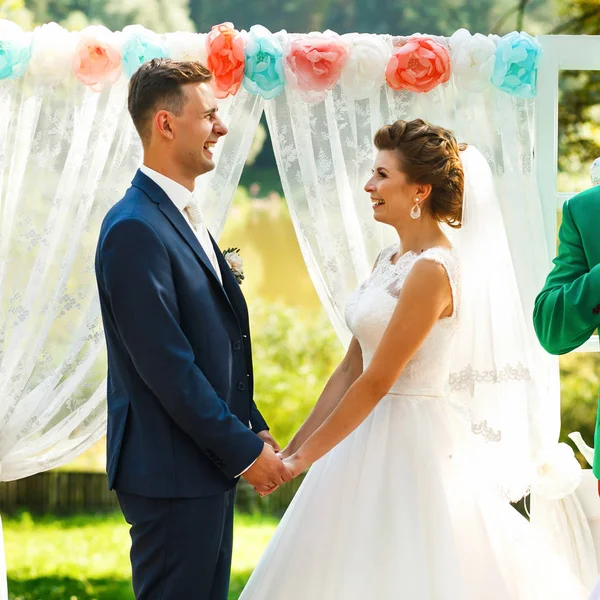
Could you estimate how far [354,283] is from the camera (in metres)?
3.18

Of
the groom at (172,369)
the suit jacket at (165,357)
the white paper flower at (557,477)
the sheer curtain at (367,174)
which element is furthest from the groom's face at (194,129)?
the white paper flower at (557,477)

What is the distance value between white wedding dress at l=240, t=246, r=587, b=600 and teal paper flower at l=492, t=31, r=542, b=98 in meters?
0.96

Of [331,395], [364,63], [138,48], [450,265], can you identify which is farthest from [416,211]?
[138,48]

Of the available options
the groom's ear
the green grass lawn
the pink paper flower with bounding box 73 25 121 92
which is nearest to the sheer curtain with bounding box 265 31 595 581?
the pink paper flower with bounding box 73 25 121 92

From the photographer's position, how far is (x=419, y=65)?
119 inches

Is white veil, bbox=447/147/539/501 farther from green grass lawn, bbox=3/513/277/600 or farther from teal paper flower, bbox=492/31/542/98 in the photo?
green grass lawn, bbox=3/513/277/600

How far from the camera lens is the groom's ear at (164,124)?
2.17m

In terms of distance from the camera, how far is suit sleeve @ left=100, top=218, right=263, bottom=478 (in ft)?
6.57

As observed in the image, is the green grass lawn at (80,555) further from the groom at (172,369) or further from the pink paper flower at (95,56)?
the groom at (172,369)

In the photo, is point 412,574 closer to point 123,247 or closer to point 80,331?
point 123,247

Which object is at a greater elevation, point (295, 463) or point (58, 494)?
point (295, 463)

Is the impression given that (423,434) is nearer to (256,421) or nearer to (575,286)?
(256,421)

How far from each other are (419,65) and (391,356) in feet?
3.98

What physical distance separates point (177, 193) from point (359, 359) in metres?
0.80
